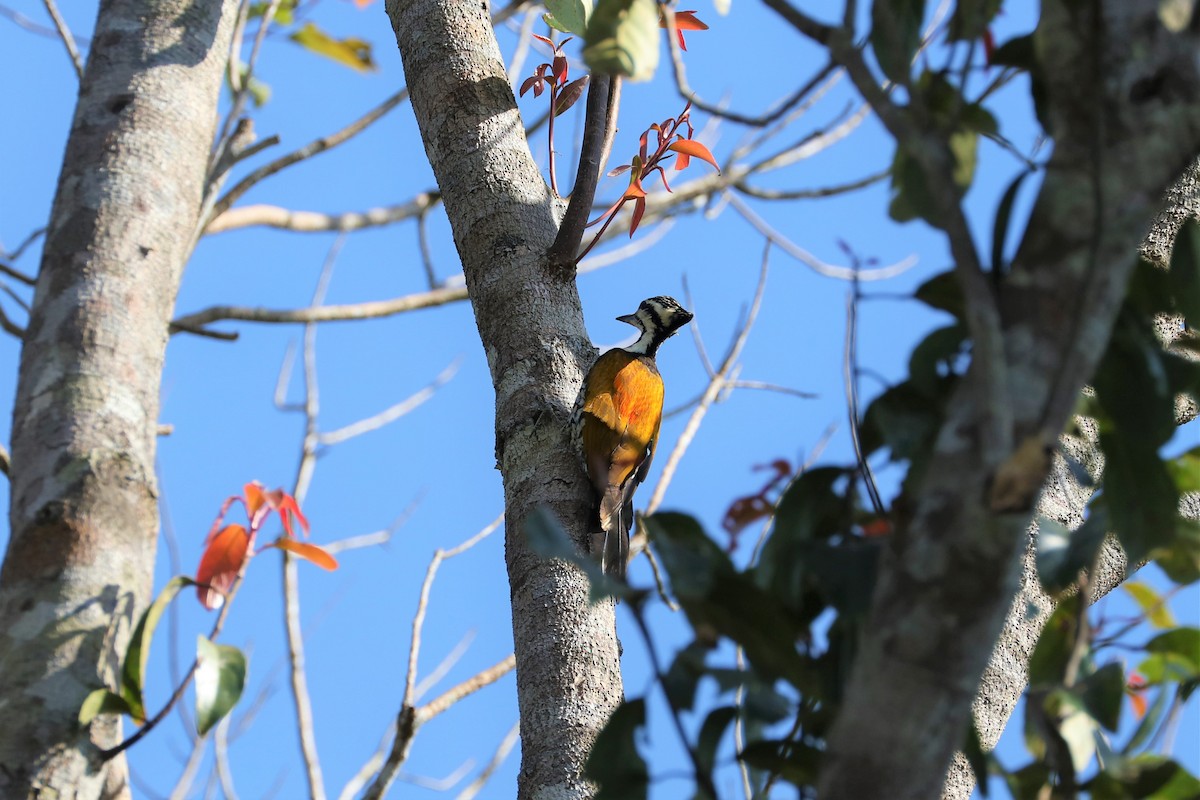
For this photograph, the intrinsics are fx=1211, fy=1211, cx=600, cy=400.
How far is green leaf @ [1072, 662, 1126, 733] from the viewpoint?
1.26 metres

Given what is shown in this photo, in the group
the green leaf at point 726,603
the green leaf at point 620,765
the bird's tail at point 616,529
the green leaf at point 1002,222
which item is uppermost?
the bird's tail at point 616,529

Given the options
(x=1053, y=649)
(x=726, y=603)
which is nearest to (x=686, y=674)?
(x=726, y=603)

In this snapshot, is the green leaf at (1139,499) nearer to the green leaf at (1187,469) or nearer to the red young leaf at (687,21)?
the green leaf at (1187,469)

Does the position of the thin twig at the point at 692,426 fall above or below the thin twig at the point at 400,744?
above

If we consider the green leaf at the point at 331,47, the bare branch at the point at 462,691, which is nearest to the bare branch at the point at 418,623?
the bare branch at the point at 462,691

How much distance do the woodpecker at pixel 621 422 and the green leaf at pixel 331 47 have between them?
4.82 feet

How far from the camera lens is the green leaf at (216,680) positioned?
171 centimetres

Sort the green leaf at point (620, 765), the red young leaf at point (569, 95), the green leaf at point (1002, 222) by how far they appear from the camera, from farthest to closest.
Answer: the red young leaf at point (569, 95), the green leaf at point (620, 765), the green leaf at point (1002, 222)

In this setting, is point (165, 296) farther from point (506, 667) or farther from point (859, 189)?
point (859, 189)

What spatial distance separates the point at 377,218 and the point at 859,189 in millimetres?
1896

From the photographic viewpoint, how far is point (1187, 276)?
140 cm

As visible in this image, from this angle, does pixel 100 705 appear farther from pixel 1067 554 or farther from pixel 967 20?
pixel 967 20

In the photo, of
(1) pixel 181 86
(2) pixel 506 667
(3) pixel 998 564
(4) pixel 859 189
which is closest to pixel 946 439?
(3) pixel 998 564

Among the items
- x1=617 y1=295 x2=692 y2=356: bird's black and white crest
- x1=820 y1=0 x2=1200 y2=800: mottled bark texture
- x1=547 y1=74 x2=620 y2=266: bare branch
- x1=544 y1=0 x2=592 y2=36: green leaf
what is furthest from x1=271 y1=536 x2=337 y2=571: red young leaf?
x1=617 y1=295 x2=692 y2=356: bird's black and white crest
